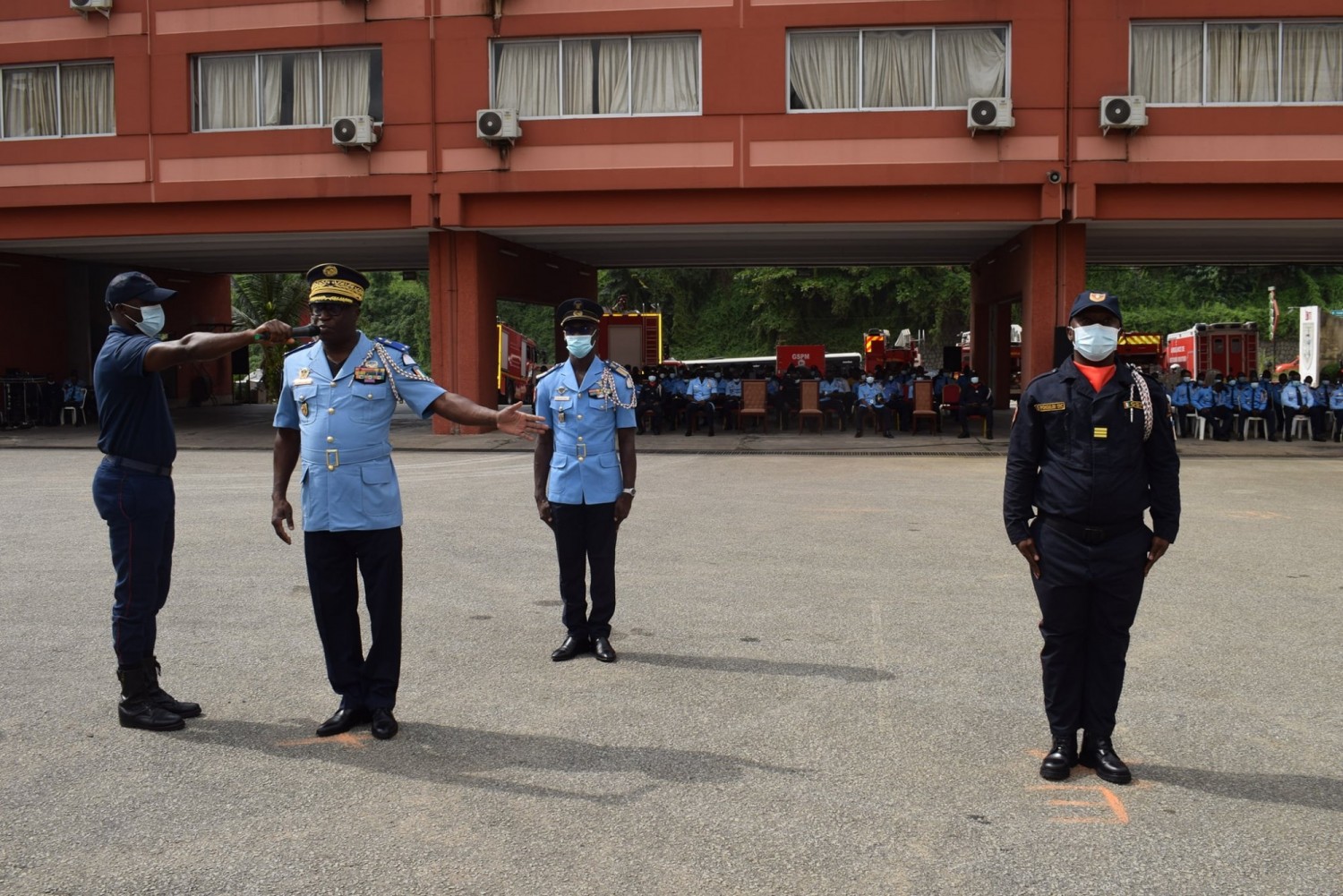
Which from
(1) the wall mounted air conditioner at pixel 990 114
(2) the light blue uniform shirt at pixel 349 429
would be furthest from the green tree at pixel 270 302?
(2) the light blue uniform shirt at pixel 349 429

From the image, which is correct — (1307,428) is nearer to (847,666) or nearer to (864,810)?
(847,666)

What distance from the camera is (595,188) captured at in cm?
2248

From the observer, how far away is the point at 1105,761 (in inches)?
195

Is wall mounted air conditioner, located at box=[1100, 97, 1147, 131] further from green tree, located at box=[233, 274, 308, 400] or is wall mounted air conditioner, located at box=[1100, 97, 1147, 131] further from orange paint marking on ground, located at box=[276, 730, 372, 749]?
green tree, located at box=[233, 274, 308, 400]

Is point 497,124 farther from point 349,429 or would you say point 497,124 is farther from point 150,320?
point 349,429

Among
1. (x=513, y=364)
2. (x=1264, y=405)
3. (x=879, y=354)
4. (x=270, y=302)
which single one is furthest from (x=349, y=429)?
(x=879, y=354)

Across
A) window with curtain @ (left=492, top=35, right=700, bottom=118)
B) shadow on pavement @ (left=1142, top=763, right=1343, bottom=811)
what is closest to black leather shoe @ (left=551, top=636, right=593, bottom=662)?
shadow on pavement @ (left=1142, top=763, right=1343, bottom=811)

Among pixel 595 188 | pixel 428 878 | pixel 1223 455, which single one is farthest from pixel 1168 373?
pixel 428 878

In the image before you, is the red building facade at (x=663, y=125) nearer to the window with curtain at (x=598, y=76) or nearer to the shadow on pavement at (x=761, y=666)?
the window with curtain at (x=598, y=76)

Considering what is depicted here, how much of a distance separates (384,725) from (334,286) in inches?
76.2

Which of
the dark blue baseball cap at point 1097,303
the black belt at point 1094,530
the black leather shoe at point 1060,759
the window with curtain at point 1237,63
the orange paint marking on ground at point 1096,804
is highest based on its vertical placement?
the window with curtain at point 1237,63

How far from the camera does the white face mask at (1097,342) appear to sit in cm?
496

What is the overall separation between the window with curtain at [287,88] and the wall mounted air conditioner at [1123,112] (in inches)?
505

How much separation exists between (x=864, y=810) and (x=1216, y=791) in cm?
139
